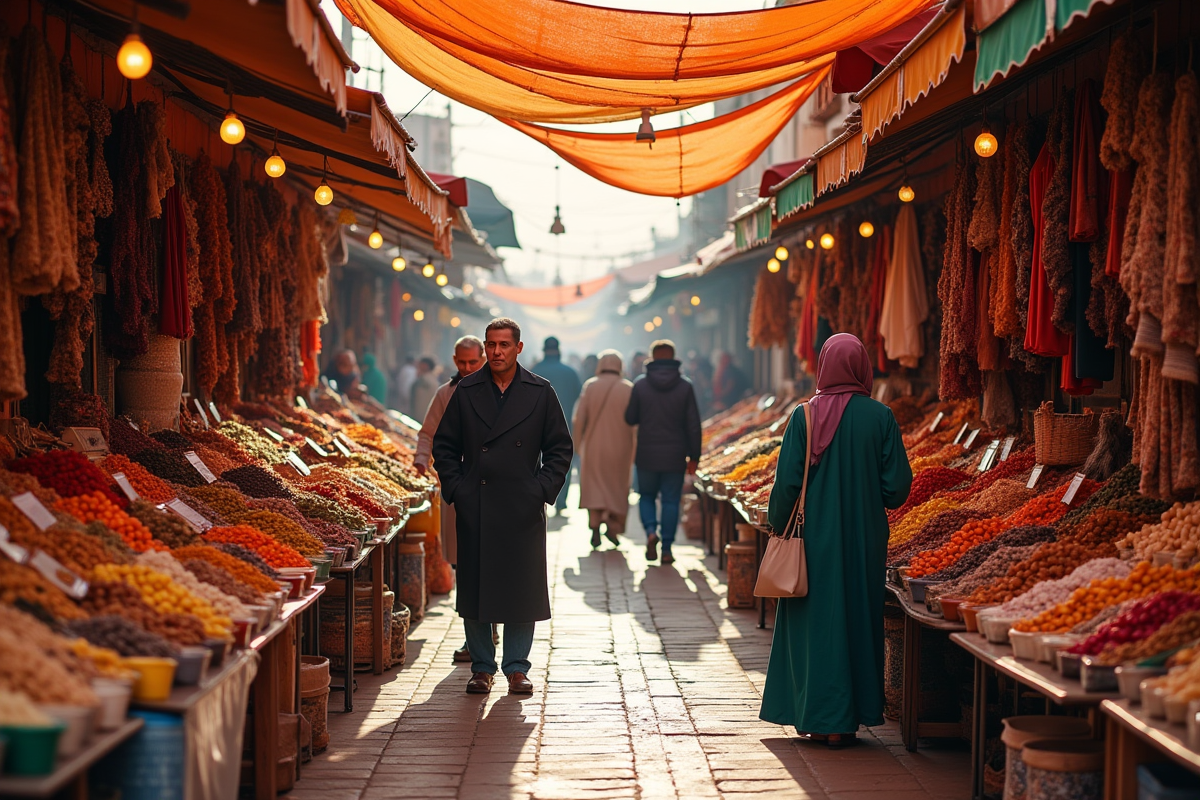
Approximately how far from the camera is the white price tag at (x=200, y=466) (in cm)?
676

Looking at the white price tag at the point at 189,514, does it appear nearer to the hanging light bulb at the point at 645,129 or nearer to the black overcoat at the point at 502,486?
the black overcoat at the point at 502,486

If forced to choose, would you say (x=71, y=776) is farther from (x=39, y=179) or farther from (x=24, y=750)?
(x=39, y=179)

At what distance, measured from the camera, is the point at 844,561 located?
18.9 feet

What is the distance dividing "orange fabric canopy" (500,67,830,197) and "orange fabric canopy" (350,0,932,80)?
5.82 feet

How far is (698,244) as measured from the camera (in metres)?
35.7

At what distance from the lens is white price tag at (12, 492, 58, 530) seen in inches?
168

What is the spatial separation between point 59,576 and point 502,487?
3009mm

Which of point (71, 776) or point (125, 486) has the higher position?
point (125, 486)

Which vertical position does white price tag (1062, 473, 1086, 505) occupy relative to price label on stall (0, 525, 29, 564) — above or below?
above

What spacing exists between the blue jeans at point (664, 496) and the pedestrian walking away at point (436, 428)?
12.2ft

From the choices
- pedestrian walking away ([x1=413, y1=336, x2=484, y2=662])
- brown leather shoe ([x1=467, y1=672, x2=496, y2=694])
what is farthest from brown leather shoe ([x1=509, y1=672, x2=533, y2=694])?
pedestrian walking away ([x1=413, y1=336, x2=484, y2=662])

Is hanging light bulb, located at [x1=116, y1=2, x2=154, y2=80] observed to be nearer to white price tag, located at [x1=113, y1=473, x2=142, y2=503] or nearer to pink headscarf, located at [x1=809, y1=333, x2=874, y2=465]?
white price tag, located at [x1=113, y1=473, x2=142, y2=503]

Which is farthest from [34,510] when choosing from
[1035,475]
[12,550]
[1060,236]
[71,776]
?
[1035,475]

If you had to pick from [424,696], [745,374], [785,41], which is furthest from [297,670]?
[745,374]
